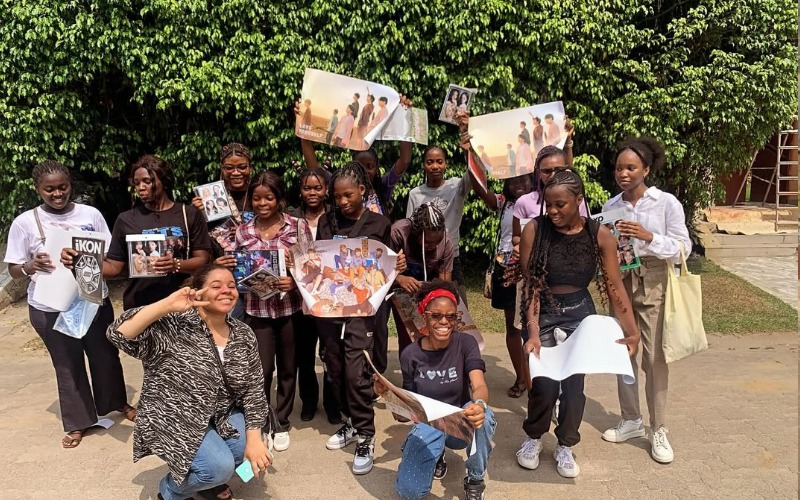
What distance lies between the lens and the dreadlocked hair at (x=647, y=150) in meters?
3.51

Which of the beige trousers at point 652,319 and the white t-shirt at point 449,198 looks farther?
the white t-shirt at point 449,198

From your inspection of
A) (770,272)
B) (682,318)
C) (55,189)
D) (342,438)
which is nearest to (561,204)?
(682,318)

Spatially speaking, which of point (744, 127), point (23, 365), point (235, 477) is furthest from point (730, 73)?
point (23, 365)

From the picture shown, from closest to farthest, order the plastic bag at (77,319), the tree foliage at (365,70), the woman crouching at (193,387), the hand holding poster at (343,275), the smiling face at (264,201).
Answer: the woman crouching at (193,387) < the hand holding poster at (343,275) < the smiling face at (264,201) < the plastic bag at (77,319) < the tree foliage at (365,70)

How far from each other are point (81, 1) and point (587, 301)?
682cm

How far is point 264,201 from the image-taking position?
374cm

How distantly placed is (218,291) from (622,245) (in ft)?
7.47

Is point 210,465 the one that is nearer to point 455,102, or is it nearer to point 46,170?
point 46,170

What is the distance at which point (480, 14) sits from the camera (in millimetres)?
7023

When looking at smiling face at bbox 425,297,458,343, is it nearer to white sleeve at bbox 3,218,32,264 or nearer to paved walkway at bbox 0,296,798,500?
paved walkway at bbox 0,296,798,500

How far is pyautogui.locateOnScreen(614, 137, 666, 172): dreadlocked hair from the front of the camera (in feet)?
11.5

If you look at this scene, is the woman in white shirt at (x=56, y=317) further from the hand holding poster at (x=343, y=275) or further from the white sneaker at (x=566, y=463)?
the white sneaker at (x=566, y=463)

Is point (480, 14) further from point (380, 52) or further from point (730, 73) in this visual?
point (730, 73)

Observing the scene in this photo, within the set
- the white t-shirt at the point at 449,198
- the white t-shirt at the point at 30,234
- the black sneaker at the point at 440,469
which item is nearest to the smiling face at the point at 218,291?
the white t-shirt at the point at 30,234
